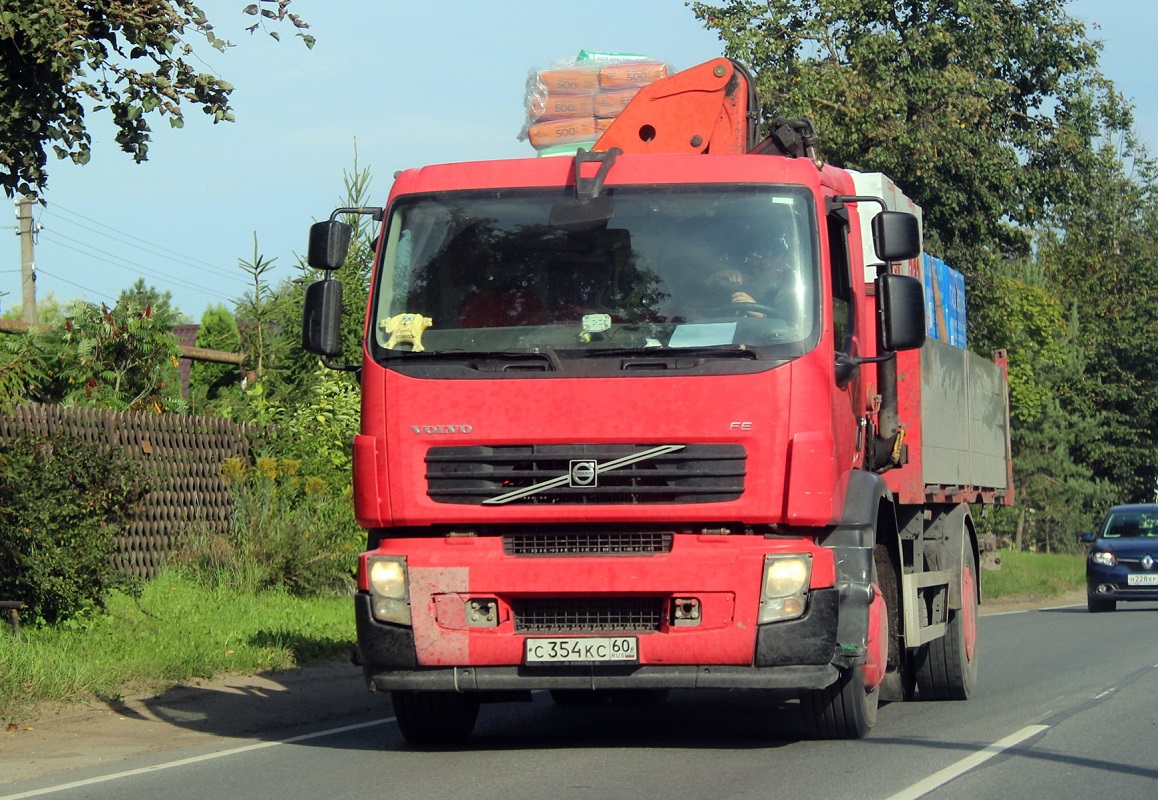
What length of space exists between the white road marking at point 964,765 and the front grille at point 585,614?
149 cm

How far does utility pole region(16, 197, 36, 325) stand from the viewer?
120 ft

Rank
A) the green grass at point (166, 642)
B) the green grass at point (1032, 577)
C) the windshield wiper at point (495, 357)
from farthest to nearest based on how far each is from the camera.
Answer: the green grass at point (1032, 577) → the green grass at point (166, 642) → the windshield wiper at point (495, 357)

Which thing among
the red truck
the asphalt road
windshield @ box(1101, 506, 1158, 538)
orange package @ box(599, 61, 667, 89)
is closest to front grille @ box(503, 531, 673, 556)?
the red truck

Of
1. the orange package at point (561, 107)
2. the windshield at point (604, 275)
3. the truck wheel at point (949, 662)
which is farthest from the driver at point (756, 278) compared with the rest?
the truck wheel at point (949, 662)

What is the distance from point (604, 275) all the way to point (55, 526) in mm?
6382

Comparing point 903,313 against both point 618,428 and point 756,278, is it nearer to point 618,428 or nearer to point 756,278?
point 756,278

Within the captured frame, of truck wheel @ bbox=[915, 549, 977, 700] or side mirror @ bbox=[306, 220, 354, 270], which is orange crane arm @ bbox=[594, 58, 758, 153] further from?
truck wheel @ bbox=[915, 549, 977, 700]

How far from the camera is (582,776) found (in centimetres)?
802

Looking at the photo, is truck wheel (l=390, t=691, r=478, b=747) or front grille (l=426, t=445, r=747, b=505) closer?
front grille (l=426, t=445, r=747, b=505)

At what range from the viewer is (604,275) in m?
8.59

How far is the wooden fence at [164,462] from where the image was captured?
51.7 feet

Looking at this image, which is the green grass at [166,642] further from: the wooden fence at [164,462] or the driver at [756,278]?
the driver at [756,278]

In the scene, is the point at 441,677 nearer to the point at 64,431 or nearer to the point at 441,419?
the point at 441,419

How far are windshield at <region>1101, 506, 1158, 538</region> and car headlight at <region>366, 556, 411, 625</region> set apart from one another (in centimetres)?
2078
